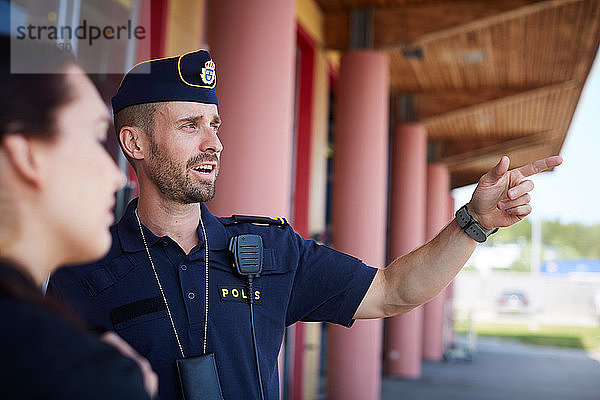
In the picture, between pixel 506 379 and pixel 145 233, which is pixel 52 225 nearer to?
pixel 145 233

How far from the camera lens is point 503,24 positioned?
9133mm

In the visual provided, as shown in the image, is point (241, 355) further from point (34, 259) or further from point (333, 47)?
point (333, 47)

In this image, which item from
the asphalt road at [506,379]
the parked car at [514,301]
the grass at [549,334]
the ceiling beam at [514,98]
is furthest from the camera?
the parked car at [514,301]

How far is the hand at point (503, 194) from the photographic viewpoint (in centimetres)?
176

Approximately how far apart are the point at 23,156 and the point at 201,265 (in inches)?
43.5

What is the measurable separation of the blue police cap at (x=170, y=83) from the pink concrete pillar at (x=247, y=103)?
7.82 ft

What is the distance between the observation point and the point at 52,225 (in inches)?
30.7

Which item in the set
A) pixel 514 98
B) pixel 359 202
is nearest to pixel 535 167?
pixel 359 202

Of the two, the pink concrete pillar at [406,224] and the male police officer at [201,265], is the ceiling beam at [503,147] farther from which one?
the male police officer at [201,265]

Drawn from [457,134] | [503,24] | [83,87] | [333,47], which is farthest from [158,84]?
[457,134]

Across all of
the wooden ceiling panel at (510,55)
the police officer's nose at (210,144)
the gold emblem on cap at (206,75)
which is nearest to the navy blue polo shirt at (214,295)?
the police officer's nose at (210,144)

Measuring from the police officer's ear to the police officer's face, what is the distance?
33 mm

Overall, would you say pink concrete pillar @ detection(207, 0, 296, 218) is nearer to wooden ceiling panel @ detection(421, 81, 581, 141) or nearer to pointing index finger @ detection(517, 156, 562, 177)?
pointing index finger @ detection(517, 156, 562, 177)

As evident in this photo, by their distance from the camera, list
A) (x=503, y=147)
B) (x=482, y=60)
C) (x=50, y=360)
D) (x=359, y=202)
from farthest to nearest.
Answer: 1. (x=503, y=147)
2. (x=482, y=60)
3. (x=359, y=202)
4. (x=50, y=360)
